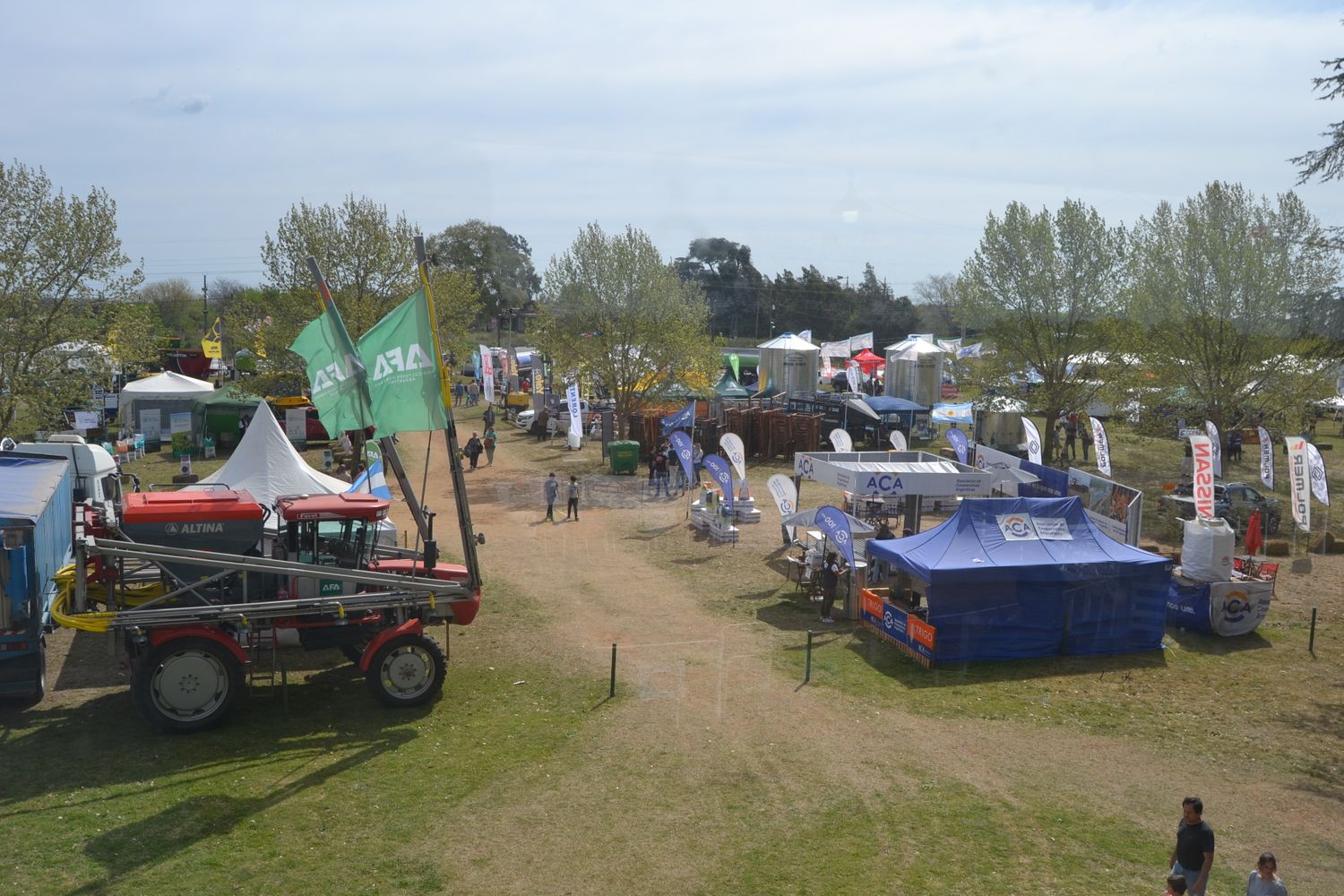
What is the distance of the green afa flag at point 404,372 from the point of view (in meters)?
12.6

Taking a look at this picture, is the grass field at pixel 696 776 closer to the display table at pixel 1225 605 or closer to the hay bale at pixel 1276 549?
the display table at pixel 1225 605

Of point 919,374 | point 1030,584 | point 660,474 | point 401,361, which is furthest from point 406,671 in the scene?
point 919,374

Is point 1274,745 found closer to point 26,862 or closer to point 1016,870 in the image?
point 1016,870

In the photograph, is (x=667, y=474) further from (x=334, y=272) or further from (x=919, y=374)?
(x=919, y=374)

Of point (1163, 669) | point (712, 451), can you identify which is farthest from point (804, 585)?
point (712, 451)

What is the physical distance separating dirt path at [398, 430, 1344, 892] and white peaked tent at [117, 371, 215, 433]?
26691mm

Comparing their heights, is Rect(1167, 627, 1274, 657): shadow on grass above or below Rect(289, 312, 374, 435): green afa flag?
below

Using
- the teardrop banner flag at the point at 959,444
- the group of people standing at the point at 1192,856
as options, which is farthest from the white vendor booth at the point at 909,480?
the group of people standing at the point at 1192,856

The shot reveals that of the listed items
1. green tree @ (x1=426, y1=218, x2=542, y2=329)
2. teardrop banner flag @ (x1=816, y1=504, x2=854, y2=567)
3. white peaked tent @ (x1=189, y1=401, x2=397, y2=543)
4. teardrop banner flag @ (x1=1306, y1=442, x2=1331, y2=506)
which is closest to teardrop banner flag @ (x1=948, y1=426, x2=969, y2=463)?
teardrop banner flag @ (x1=1306, y1=442, x2=1331, y2=506)

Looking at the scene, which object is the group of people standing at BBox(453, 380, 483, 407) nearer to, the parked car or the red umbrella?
the parked car

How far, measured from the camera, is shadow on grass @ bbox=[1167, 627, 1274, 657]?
16531mm

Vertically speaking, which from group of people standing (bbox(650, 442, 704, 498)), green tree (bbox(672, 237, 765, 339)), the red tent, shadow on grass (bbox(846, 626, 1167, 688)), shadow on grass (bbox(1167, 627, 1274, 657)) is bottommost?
shadow on grass (bbox(1167, 627, 1274, 657))

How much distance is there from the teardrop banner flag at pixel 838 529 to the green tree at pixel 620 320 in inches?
780

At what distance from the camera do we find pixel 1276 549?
23.7 m
